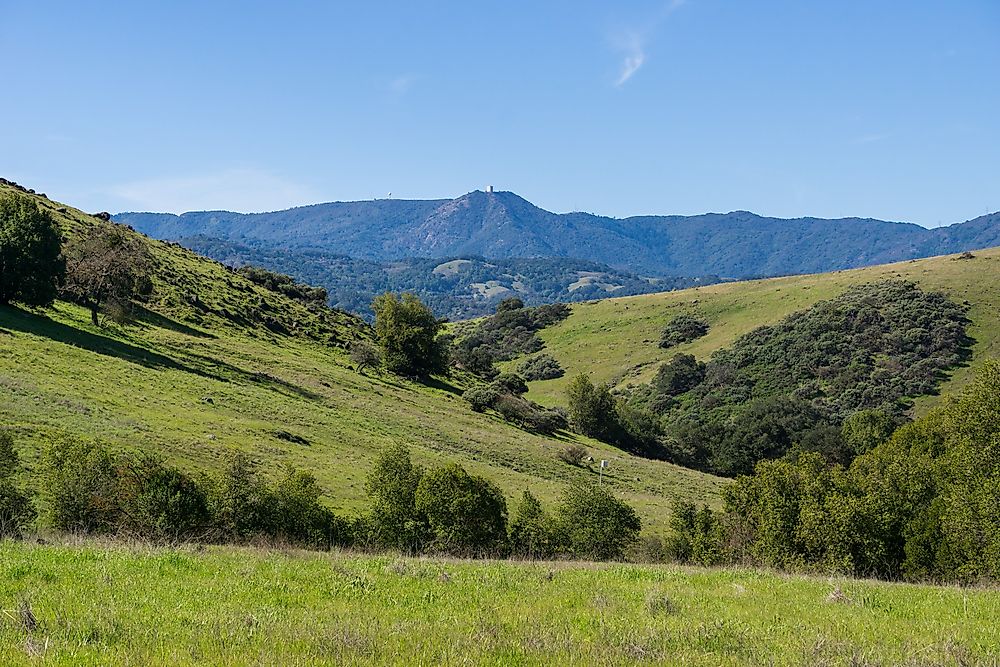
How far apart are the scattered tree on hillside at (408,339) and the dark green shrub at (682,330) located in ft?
210

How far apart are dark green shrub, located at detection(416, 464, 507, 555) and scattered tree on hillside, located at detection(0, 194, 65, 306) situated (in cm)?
4274

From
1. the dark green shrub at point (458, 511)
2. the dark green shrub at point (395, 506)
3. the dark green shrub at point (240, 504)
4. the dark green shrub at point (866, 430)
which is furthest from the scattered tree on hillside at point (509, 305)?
the dark green shrub at point (240, 504)

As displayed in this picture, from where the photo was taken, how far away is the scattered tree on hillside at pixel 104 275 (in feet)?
205

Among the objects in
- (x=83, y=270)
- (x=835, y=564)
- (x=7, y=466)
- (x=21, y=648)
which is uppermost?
(x=83, y=270)

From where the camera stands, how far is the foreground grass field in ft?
25.7

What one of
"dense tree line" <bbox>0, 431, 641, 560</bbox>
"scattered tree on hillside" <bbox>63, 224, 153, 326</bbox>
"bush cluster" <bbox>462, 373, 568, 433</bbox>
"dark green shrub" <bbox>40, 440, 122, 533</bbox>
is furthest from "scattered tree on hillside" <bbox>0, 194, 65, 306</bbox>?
"bush cluster" <bbox>462, 373, 568, 433</bbox>

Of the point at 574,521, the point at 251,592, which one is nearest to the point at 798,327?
the point at 574,521

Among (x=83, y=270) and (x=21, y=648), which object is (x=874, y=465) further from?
(x=83, y=270)

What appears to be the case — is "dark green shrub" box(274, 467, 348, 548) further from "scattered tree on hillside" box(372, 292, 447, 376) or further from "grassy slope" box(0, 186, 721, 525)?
"scattered tree on hillside" box(372, 292, 447, 376)

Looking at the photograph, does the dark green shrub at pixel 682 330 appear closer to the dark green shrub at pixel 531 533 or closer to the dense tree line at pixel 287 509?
the dense tree line at pixel 287 509

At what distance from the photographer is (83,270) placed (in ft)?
204

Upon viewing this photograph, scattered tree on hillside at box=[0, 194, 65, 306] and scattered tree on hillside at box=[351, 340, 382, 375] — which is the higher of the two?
scattered tree on hillside at box=[0, 194, 65, 306]

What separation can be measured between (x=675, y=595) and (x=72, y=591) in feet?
30.5

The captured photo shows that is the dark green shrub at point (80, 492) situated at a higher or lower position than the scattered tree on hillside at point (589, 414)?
higher
